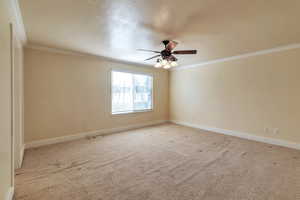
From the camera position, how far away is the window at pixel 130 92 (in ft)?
15.9

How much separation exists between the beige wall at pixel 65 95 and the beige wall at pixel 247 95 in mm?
2616

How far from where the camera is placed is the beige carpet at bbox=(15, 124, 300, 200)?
1833 millimetres

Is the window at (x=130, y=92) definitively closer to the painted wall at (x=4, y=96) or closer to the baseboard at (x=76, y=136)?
the baseboard at (x=76, y=136)

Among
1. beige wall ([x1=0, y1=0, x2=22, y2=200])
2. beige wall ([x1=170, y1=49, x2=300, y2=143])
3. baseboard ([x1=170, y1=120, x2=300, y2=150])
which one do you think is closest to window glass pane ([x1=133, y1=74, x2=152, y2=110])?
beige wall ([x1=170, y1=49, x2=300, y2=143])

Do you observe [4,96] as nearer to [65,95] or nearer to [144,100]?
[65,95]

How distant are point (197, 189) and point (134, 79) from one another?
4.11m

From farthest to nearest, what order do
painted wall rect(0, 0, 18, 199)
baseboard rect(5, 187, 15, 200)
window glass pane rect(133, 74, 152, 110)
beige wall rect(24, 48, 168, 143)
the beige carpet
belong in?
window glass pane rect(133, 74, 152, 110), beige wall rect(24, 48, 168, 143), the beige carpet, baseboard rect(5, 187, 15, 200), painted wall rect(0, 0, 18, 199)

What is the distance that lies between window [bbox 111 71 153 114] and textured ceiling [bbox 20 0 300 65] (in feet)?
5.01

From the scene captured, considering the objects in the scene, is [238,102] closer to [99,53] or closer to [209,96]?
[209,96]

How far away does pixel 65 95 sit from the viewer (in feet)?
12.5

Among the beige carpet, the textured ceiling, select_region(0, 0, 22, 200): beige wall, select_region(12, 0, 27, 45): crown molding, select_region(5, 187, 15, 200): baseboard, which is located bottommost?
the beige carpet

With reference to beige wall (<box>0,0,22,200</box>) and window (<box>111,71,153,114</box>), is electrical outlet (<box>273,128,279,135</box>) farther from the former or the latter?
beige wall (<box>0,0,22,200</box>)

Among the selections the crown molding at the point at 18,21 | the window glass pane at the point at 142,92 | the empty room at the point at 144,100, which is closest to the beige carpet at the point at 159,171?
the empty room at the point at 144,100

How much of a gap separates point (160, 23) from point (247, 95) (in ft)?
10.9
